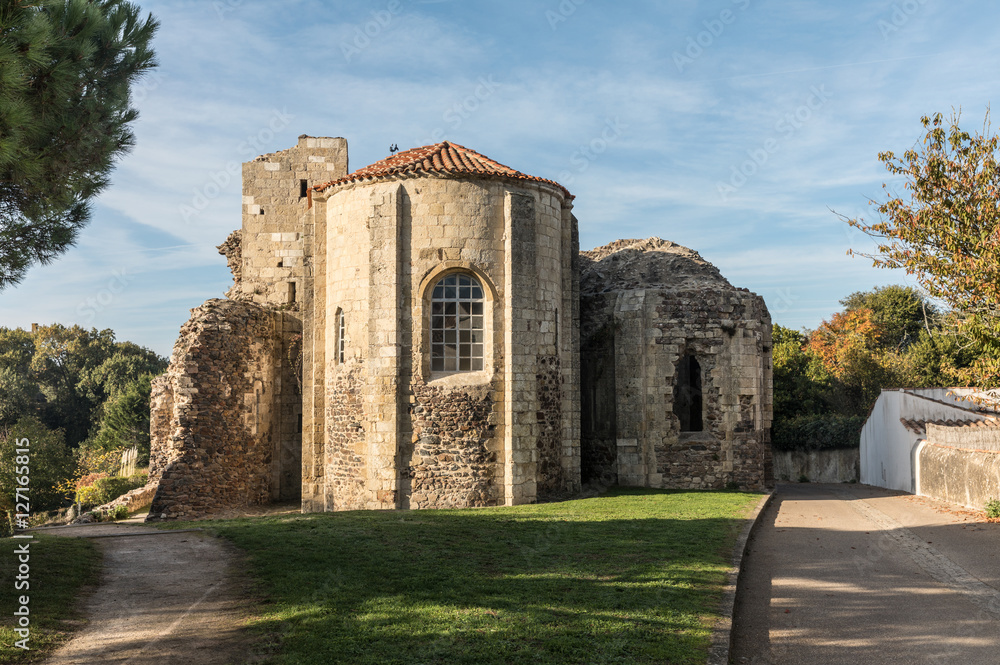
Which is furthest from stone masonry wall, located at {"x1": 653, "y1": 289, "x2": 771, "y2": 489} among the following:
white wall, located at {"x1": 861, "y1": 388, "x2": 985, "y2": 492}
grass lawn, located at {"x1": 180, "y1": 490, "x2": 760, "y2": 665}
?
white wall, located at {"x1": 861, "y1": 388, "x2": 985, "y2": 492}

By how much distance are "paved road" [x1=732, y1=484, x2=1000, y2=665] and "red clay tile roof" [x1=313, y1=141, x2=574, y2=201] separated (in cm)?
958

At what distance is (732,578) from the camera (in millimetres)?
9570

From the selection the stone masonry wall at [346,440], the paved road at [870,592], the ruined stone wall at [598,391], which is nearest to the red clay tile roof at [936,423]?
the paved road at [870,592]

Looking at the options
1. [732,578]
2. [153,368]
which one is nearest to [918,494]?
[732,578]

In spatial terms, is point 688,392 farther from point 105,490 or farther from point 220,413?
point 105,490

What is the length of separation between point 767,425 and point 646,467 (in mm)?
3850

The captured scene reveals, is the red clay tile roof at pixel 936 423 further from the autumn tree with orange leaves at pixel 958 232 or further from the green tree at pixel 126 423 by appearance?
the green tree at pixel 126 423

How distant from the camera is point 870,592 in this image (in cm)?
951

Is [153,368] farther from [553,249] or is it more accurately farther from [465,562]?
[465,562]

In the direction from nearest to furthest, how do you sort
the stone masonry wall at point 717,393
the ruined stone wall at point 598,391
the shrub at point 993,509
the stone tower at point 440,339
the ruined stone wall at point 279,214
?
1. the shrub at point 993,509
2. the stone tower at point 440,339
3. the stone masonry wall at point 717,393
4. the ruined stone wall at point 598,391
5. the ruined stone wall at point 279,214

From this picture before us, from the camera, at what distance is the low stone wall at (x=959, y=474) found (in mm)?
16073

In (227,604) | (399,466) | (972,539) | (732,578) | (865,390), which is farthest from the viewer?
(865,390)

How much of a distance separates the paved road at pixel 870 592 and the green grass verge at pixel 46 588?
6.76 metres

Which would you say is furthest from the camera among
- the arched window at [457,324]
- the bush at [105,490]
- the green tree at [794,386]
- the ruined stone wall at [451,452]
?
the green tree at [794,386]
